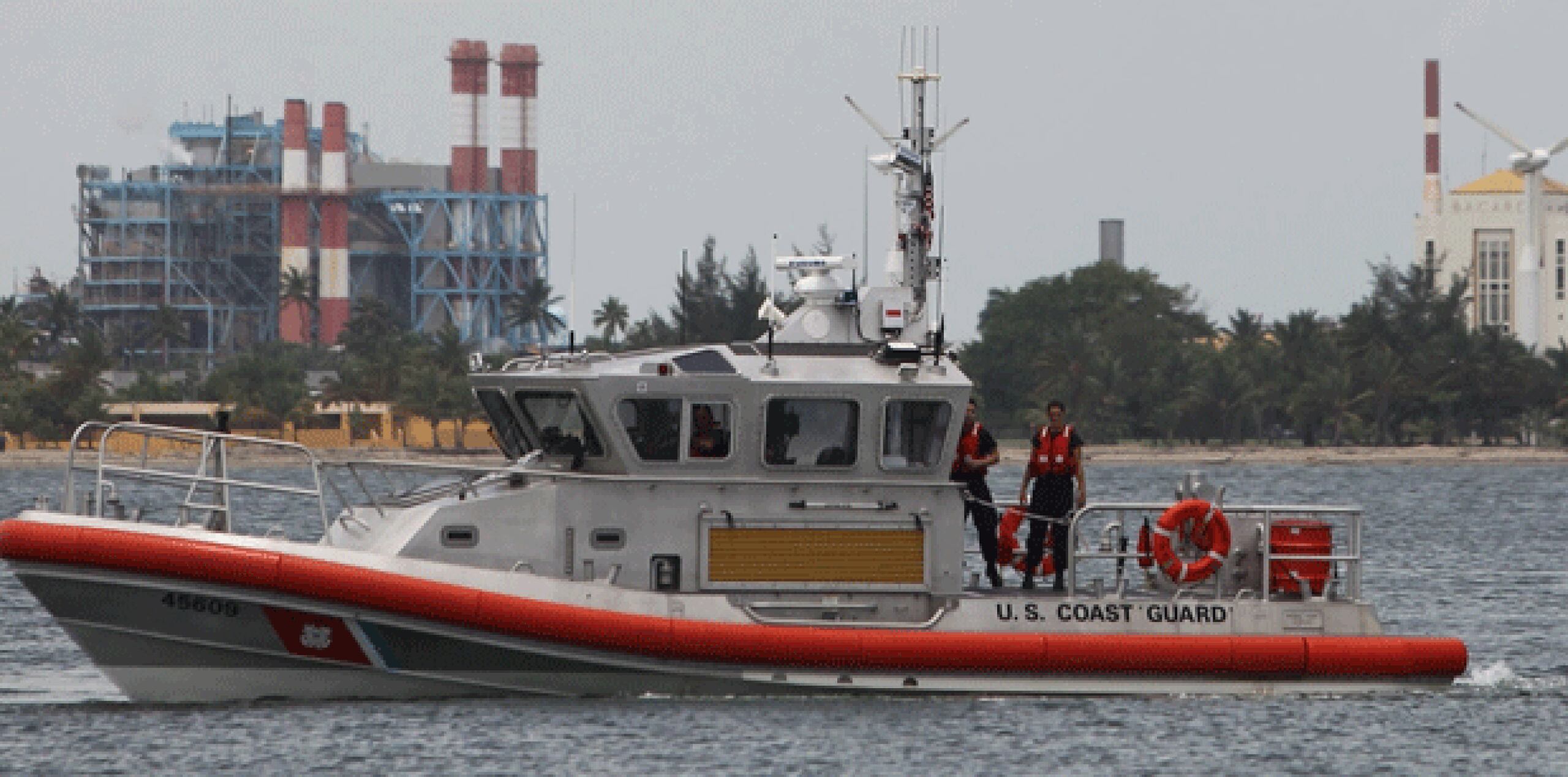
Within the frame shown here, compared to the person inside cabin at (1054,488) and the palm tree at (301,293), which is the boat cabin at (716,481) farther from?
the palm tree at (301,293)

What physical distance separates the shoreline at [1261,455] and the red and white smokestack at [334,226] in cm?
3208

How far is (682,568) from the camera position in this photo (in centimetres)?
1698

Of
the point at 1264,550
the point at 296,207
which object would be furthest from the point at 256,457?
the point at 1264,550

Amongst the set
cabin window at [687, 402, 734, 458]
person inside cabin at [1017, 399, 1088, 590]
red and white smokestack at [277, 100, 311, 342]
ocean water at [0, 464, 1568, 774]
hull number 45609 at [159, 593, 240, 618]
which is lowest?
ocean water at [0, 464, 1568, 774]

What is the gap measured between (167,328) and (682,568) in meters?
108

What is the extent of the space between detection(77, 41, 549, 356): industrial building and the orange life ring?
109067mm

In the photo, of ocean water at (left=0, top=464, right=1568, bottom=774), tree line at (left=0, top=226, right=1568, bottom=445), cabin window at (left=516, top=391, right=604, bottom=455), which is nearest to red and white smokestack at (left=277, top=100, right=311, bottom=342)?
tree line at (left=0, top=226, right=1568, bottom=445)

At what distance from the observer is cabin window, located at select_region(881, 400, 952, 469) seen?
17125 mm

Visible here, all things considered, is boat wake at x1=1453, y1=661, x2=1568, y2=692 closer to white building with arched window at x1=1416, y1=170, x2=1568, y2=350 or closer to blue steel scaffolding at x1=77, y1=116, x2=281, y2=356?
white building with arched window at x1=1416, y1=170, x2=1568, y2=350

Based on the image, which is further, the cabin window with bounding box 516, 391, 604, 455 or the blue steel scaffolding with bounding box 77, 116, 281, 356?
the blue steel scaffolding with bounding box 77, 116, 281, 356

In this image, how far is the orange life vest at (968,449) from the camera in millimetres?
17562

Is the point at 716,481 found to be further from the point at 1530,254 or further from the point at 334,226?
the point at 334,226

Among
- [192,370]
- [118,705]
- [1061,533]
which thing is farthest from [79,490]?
[192,370]

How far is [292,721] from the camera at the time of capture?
16.8 meters
